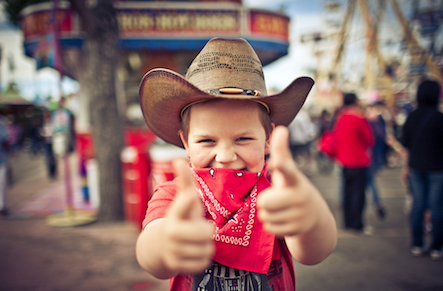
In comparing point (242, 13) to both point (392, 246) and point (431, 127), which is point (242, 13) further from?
point (392, 246)

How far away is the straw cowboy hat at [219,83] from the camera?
3.36ft

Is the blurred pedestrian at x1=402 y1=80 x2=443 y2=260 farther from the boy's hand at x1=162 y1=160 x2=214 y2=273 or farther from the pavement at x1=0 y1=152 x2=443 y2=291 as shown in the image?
the boy's hand at x1=162 y1=160 x2=214 y2=273

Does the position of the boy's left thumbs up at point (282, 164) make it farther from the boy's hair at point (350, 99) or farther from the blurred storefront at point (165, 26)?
the blurred storefront at point (165, 26)

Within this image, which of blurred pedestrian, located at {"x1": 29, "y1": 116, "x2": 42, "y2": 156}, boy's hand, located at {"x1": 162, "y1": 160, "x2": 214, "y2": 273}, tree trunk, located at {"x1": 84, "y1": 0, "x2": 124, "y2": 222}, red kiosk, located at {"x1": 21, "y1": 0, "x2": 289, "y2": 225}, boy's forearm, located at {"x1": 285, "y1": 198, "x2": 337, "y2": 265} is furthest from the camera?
blurred pedestrian, located at {"x1": 29, "y1": 116, "x2": 42, "y2": 156}

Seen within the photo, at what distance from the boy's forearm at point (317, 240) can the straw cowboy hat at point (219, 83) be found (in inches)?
18.1

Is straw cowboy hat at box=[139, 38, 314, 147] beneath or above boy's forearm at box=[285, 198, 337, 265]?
above

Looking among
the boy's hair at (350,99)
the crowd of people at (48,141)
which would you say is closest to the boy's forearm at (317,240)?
the boy's hair at (350,99)

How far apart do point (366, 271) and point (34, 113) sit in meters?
29.7

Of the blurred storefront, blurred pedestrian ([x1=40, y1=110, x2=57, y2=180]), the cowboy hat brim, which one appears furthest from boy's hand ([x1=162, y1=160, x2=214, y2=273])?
blurred pedestrian ([x1=40, y1=110, x2=57, y2=180])

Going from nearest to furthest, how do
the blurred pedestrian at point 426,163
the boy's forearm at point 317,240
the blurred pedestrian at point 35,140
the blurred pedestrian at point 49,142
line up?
the boy's forearm at point 317,240, the blurred pedestrian at point 426,163, the blurred pedestrian at point 49,142, the blurred pedestrian at point 35,140

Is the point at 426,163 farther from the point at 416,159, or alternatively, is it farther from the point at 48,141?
the point at 48,141

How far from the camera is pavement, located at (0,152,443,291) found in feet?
8.91

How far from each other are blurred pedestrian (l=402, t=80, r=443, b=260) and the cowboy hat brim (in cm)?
249

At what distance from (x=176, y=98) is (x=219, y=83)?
172 mm
